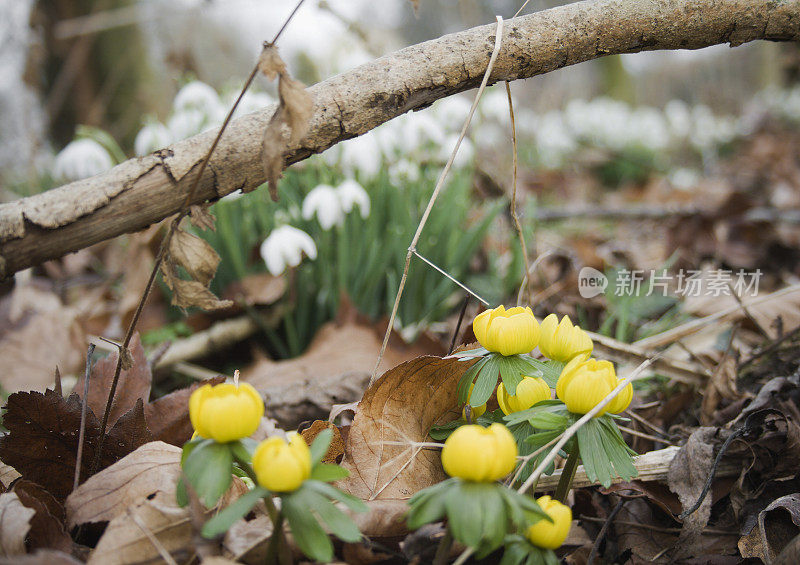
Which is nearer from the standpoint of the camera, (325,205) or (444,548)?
(444,548)

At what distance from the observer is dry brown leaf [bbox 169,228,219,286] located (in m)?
0.83

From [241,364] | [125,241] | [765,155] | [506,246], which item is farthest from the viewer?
[765,155]

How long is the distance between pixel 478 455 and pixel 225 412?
9.5 inches

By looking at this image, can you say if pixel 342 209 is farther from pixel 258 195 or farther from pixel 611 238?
pixel 611 238

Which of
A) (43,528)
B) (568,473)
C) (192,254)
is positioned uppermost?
(192,254)

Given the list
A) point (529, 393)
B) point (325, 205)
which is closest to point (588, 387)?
point (529, 393)

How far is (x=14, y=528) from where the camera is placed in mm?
629

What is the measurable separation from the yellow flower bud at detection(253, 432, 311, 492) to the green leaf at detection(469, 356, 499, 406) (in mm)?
249

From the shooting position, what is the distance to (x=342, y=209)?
1883 millimetres

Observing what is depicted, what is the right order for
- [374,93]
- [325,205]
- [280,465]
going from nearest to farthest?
[280,465] < [374,93] < [325,205]

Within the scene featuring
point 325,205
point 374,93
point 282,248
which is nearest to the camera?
point 374,93

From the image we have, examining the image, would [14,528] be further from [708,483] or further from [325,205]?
[325,205]

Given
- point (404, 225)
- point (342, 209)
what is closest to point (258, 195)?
point (342, 209)

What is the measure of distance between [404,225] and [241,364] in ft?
2.30
